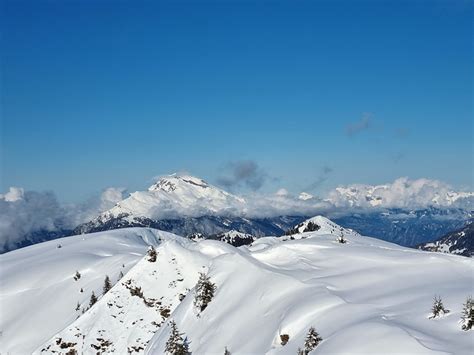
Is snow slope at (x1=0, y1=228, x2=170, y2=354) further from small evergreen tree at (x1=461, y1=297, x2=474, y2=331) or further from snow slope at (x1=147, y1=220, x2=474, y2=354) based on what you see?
small evergreen tree at (x1=461, y1=297, x2=474, y2=331)

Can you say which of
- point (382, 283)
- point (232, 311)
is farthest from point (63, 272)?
point (382, 283)

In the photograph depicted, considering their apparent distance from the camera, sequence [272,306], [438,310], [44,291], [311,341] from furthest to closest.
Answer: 1. [44,291]
2. [272,306]
3. [438,310]
4. [311,341]

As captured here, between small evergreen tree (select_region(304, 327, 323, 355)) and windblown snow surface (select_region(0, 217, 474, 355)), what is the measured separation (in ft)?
3.20

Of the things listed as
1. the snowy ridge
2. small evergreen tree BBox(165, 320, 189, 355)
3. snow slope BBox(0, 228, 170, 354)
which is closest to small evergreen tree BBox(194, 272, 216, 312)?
small evergreen tree BBox(165, 320, 189, 355)

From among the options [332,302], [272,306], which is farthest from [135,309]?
[332,302]

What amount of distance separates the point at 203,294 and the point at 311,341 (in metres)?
34.3

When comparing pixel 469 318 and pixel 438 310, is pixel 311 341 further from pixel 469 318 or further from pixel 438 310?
pixel 469 318

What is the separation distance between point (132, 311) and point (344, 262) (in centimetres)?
4295

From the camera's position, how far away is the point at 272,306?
68500mm

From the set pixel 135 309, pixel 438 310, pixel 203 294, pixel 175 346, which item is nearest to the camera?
pixel 438 310

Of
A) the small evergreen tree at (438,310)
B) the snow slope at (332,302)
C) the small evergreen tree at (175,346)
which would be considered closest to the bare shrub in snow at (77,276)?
the snow slope at (332,302)

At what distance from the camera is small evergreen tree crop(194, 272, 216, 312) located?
7844cm

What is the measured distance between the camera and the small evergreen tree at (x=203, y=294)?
78.4 m

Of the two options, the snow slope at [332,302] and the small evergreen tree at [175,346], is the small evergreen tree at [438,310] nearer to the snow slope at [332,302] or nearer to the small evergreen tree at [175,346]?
the snow slope at [332,302]
